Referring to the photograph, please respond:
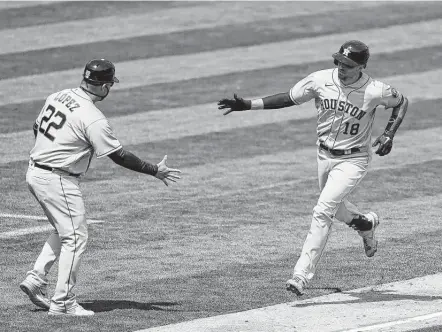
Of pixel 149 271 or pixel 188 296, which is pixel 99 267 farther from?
pixel 188 296

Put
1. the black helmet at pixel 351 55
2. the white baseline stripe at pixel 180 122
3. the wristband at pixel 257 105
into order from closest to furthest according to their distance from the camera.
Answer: the black helmet at pixel 351 55
the wristband at pixel 257 105
the white baseline stripe at pixel 180 122

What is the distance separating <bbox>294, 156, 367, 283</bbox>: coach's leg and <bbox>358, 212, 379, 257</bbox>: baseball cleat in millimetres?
663

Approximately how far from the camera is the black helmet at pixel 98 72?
771 cm

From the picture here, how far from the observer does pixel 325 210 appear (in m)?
8.26

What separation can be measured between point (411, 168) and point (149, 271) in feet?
18.0

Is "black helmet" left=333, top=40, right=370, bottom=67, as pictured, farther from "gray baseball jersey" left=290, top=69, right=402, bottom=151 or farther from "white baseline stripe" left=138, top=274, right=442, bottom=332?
"white baseline stripe" left=138, top=274, right=442, bottom=332

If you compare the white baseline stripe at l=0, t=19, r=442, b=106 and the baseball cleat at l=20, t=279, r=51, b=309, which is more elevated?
the baseball cleat at l=20, t=279, r=51, b=309

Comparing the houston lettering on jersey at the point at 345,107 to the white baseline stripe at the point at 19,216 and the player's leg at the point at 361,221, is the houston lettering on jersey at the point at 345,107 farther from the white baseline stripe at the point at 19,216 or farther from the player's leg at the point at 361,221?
the white baseline stripe at the point at 19,216

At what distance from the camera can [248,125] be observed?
15.4 metres

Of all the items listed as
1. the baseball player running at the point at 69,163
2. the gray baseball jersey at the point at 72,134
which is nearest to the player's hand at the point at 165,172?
the baseball player running at the point at 69,163

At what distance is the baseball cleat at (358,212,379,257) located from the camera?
9.09m

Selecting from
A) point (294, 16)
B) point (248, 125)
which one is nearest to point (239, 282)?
point (248, 125)

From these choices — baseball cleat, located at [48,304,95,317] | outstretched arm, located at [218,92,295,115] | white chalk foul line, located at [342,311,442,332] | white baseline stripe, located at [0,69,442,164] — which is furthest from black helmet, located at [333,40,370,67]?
white baseline stripe, located at [0,69,442,164]

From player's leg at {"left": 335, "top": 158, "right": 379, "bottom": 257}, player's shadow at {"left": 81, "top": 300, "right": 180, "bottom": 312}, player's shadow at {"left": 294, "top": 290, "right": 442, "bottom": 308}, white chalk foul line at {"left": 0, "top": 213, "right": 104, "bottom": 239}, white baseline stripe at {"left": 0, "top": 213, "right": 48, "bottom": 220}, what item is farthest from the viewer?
white baseline stripe at {"left": 0, "top": 213, "right": 48, "bottom": 220}
